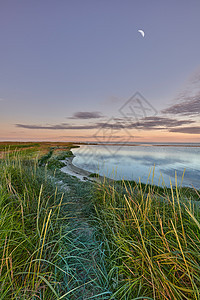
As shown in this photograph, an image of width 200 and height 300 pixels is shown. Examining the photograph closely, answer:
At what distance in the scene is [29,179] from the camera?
3887mm

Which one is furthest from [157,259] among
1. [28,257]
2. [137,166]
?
[137,166]

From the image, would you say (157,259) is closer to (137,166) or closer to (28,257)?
(28,257)

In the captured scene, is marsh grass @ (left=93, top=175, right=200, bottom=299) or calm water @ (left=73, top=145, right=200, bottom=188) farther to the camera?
calm water @ (left=73, top=145, right=200, bottom=188)

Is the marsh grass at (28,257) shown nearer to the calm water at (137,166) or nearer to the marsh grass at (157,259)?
the marsh grass at (157,259)

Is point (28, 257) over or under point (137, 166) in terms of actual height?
over

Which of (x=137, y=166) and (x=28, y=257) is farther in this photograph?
(x=137, y=166)

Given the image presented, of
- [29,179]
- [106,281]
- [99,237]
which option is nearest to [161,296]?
[106,281]

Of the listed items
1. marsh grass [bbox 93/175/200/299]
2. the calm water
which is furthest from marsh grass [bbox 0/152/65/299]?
the calm water

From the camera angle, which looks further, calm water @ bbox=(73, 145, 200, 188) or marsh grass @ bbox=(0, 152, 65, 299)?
calm water @ bbox=(73, 145, 200, 188)

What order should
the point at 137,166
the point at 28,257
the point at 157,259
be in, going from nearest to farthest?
the point at 157,259, the point at 28,257, the point at 137,166

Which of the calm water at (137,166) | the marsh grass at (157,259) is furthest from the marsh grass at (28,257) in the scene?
the calm water at (137,166)

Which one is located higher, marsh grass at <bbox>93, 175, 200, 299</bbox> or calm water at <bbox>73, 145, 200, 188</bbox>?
marsh grass at <bbox>93, 175, 200, 299</bbox>

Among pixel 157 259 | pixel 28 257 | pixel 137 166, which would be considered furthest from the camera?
pixel 137 166

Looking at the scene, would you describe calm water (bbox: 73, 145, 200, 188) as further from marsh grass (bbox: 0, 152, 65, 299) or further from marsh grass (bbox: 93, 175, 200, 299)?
marsh grass (bbox: 0, 152, 65, 299)
